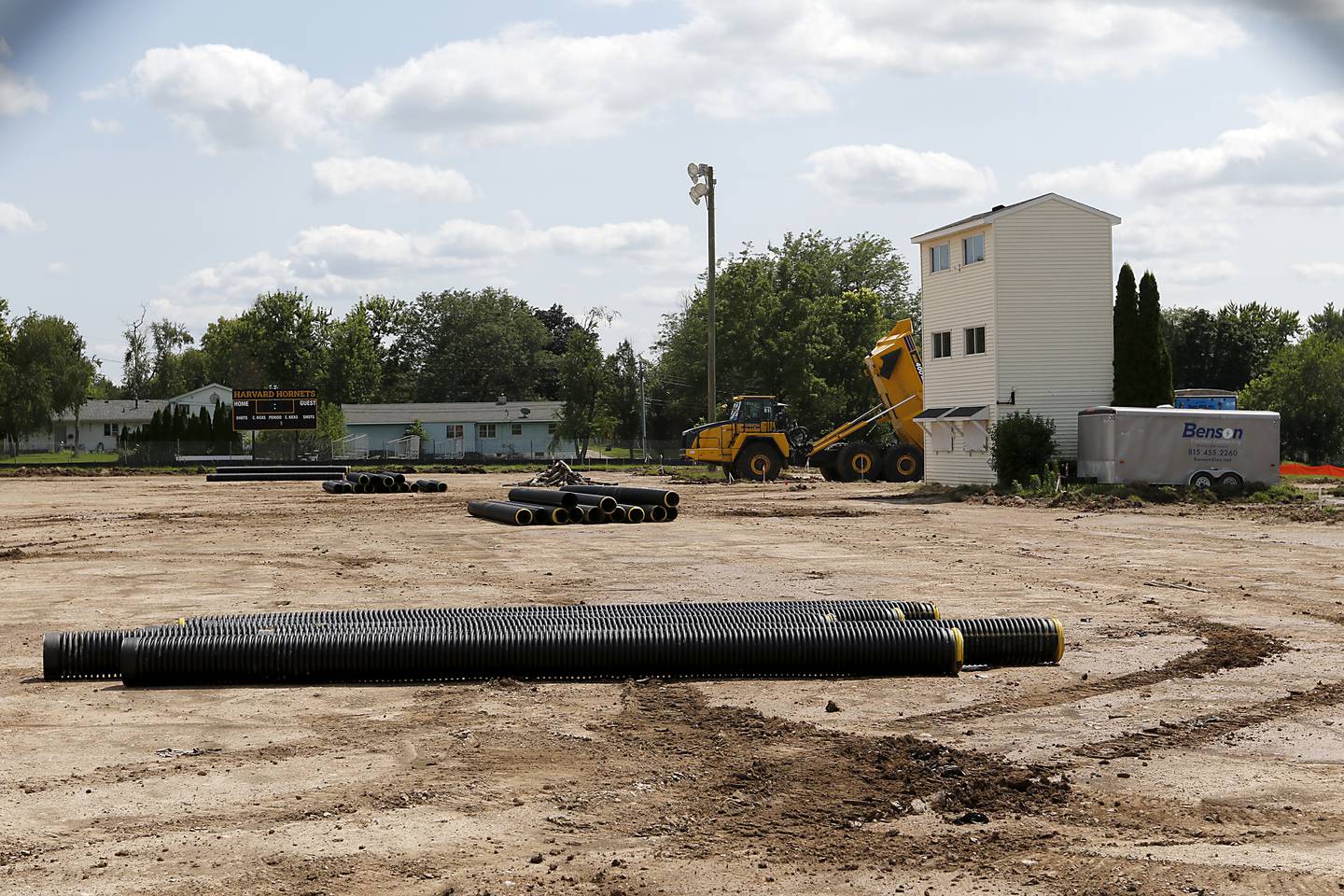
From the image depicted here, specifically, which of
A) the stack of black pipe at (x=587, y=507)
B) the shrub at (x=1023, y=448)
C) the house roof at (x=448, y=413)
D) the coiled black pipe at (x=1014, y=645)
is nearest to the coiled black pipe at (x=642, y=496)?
the stack of black pipe at (x=587, y=507)

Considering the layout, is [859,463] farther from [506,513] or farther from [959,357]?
[506,513]

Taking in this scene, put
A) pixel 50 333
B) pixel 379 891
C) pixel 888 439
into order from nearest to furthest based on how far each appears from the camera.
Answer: pixel 379 891, pixel 888 439, pixel 50 333

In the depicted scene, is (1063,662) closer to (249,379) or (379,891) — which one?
(379,891)

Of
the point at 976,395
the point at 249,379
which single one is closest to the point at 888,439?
the point at 976,395

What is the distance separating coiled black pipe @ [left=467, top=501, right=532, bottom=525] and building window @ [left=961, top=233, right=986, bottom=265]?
1851 centimetres

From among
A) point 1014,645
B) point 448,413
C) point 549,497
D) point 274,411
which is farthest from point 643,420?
point 1014,645

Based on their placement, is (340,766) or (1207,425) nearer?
(340,766)

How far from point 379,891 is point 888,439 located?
176 feet

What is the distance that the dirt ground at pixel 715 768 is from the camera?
5.80m

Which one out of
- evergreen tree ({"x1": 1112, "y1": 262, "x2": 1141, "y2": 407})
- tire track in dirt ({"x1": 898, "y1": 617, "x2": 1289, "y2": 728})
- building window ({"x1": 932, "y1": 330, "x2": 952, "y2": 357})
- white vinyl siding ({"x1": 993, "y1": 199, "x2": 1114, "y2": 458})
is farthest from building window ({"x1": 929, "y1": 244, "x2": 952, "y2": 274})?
tire track in dirt ({"x1": 898, "y1": 617, "x2": 1289, "y2": 728})

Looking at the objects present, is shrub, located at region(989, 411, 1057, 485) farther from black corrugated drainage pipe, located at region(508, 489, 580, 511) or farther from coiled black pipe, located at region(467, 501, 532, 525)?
coiled black pipe, located at region(467, 501, 532, 525)

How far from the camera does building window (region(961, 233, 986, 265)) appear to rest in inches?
1581

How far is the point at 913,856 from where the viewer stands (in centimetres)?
596

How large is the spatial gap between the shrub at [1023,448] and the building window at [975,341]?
3.44 metres
